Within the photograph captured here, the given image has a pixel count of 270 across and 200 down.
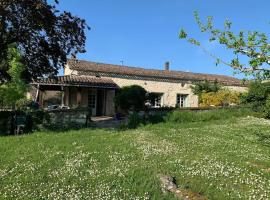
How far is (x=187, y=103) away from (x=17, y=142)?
23.3m

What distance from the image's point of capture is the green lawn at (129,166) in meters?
7.28

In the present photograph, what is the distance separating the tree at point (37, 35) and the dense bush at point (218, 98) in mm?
13303

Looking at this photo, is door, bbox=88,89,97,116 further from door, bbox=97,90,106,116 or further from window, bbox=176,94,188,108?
window, bbox=176,94,188,108

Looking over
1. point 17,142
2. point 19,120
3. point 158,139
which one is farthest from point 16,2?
point 158,139

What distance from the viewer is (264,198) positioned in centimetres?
708

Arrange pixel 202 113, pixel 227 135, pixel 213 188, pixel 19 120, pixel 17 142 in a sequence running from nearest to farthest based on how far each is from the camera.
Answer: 1. pixel 213 188
2. pixel 17 142
3. pixel 227 135
4. pixel 19 120
5. pixel 202 113

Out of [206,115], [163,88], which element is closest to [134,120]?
[206,115]

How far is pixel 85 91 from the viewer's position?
2798 centimetres

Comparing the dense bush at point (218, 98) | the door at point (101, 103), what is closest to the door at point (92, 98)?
the door at point (101, 103)

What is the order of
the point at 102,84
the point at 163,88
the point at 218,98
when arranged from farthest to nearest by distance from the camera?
the point at 163,88
the point at 218,98
the point at 102,84

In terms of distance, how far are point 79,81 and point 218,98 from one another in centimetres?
1147

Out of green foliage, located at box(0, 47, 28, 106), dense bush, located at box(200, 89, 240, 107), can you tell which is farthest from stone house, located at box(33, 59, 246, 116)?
green foliage, located at box(0, 47, 28, 106)

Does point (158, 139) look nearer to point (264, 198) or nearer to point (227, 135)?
point (227, 135)

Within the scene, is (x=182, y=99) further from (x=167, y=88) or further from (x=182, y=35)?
(x=182, y=35)
